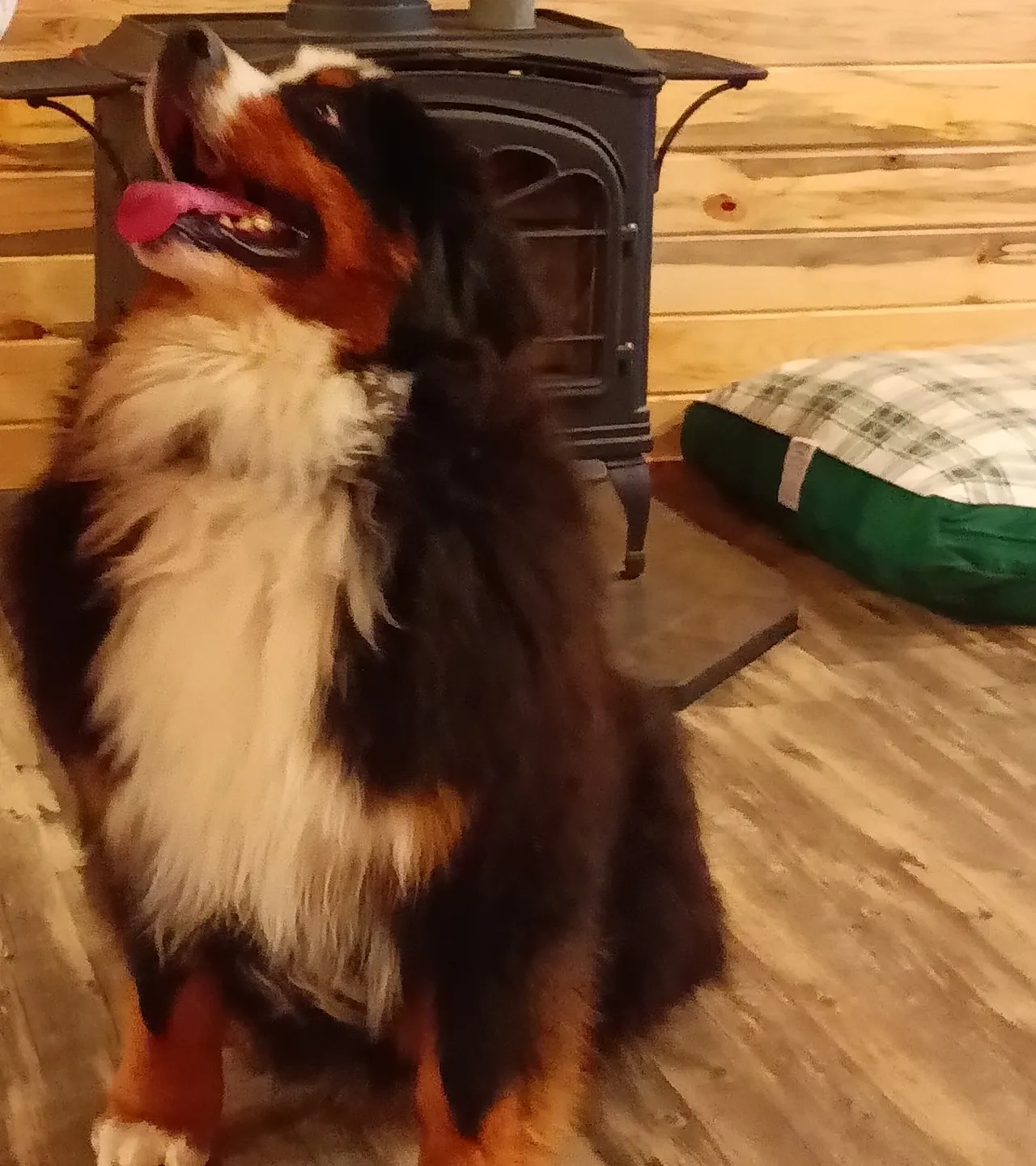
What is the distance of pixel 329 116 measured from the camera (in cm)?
110

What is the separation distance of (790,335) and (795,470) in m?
0.51

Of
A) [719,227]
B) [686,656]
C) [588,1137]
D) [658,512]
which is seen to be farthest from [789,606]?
[588,1137]

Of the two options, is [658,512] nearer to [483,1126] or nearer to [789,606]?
[789,606]

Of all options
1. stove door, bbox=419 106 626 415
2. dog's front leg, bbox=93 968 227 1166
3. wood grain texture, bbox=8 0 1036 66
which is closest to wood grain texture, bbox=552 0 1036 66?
wood grain texture, bbox=8 0 1036 66

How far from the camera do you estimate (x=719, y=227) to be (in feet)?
9.71

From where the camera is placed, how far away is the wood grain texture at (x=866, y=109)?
2.87 meters

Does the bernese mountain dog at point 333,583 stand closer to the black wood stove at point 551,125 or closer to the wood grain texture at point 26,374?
the black wood stove at point 551,125

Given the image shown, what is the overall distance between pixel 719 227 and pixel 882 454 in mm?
693

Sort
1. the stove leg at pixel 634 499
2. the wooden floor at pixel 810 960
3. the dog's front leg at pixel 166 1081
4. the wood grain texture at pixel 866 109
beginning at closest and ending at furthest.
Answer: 1. the dog's front leg at pixel 166 1081
2. the wooden floor at pixel 810 960
3. the stove leg at pixel 634 499
4. the wood grain texture at pixel 866 109

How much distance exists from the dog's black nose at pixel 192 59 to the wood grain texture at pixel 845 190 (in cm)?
190

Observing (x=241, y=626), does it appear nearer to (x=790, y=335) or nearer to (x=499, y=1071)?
(x=499, y=1071)

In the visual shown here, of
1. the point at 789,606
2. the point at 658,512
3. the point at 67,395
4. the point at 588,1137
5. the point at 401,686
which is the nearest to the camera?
the point at 401,686

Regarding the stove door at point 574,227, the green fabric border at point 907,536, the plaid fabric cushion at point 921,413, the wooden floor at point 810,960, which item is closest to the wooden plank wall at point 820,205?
the plaid fabric cushion at point 921,413

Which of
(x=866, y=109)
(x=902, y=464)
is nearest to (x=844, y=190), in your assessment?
(x=866, y=109)
